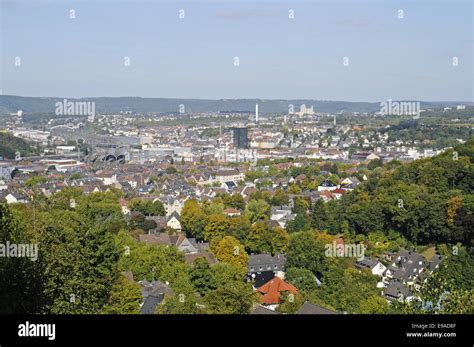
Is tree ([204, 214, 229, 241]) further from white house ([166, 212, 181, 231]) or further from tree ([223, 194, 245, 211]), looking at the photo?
tree ([223, 194, 245, 211])

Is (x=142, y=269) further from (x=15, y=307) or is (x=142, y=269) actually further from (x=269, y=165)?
(x=269, y=165)

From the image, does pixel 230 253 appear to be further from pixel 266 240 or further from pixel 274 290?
pixel 274 290

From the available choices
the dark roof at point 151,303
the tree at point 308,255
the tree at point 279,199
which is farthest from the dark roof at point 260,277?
the tree at point 279,199

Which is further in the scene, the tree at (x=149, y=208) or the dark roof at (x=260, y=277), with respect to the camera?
the tree at (x=149, y=208)

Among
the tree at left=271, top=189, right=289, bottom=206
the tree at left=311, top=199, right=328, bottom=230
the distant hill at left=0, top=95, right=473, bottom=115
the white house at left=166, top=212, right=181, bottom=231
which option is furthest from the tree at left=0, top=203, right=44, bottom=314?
the distant hill at left=0, top=95, right=473, bottom=115

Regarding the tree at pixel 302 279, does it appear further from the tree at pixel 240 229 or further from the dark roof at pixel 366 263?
the tree at pixel 240 229

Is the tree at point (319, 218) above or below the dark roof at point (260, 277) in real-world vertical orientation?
above
